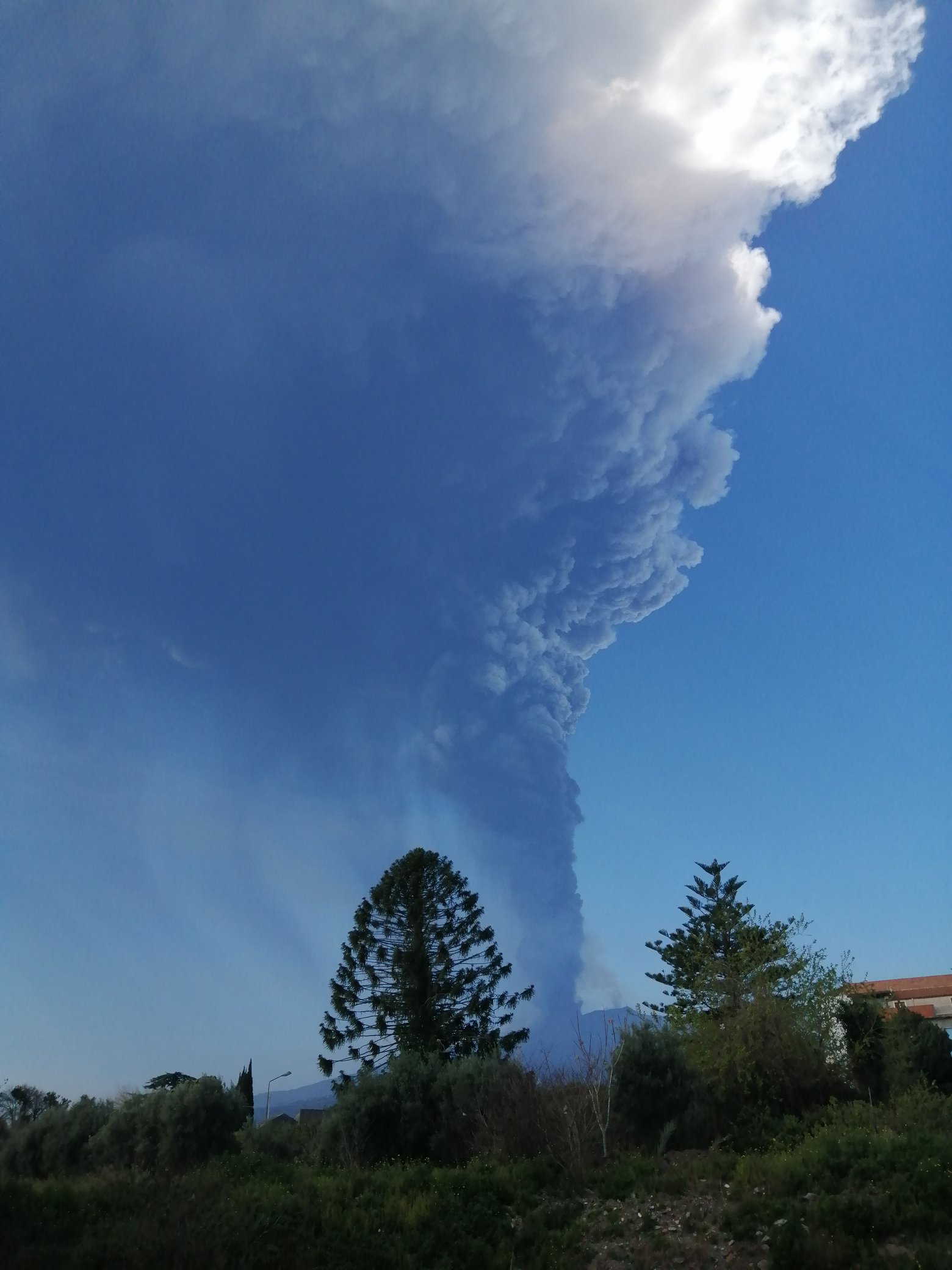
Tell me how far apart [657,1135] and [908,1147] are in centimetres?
687

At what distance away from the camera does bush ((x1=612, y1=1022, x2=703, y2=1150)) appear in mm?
21609

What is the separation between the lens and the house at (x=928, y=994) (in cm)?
5175

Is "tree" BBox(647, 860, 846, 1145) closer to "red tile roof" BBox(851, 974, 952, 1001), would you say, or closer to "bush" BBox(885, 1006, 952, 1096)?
"bush" BBox(885, 1006, 952, 1096)

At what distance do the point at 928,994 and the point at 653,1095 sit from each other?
41616mm

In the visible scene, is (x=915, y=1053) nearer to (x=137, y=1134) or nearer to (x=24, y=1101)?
(x=137, y=1134)

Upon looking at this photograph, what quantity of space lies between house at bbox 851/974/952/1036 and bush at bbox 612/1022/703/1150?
32.2 m

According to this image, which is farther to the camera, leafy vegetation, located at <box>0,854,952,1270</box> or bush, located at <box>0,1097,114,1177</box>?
bush, located at <box>0,1097,114,1177</box>

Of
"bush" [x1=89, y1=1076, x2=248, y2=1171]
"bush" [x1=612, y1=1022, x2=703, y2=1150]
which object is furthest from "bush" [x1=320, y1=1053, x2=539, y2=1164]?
"bush" [x1=89, y1=1076, x2=248, y2=1171]

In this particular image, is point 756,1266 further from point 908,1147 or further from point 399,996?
point 399,996

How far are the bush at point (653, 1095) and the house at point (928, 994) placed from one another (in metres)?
32.2

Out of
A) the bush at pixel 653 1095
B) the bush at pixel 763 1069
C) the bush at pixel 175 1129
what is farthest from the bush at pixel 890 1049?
the bush at pixel 175 1129

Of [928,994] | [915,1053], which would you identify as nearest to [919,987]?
[928,994]

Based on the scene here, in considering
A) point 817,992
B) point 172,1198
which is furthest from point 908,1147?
point 172,1198

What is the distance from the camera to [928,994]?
182ft
